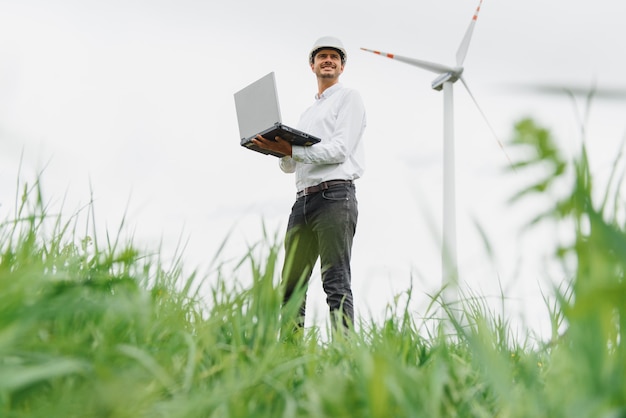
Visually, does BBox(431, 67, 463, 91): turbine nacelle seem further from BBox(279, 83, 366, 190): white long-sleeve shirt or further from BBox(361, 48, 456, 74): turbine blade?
BBox(279, 83, 366, 190): white long-sleeve shirt

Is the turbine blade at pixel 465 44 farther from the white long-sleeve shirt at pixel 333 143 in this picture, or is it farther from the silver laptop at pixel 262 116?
the silver laptop at pixel 262 116

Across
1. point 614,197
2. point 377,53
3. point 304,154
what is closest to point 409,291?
point 614,197

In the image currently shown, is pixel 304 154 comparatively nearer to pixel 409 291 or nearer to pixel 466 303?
pixel 409 291

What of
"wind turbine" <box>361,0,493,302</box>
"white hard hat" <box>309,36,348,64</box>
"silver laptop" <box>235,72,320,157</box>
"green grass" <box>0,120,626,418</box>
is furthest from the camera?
"wind turbine" <box>361,0,493,302</box>

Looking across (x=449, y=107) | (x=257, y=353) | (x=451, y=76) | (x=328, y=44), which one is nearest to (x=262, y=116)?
(x=328, y=44)

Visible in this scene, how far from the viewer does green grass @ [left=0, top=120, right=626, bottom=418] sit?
0.68 m

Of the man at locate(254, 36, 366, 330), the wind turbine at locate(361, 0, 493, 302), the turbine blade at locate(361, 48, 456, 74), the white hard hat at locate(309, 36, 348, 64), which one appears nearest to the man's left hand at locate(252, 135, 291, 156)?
the man at locate(254, 36, 366, 330)

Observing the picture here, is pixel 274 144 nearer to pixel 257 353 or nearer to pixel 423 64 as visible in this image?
pixel 257 353

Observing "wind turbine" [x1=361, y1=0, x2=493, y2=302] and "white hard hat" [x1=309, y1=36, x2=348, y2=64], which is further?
"wind turbine" [x1=361, y1=0, x2=493, y2=302]

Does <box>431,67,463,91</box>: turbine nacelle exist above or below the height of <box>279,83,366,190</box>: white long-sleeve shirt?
above

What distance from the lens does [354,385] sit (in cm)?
95

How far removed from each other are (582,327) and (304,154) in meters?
2.88

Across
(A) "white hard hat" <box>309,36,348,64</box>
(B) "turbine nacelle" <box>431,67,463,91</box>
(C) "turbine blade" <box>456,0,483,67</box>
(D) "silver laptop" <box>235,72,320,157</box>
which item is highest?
(C) "turbine blade" <box>456,0,483,67</box>

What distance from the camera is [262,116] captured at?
362cm
